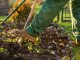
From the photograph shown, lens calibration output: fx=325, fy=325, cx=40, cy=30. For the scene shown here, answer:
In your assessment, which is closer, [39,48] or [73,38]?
[39,48]

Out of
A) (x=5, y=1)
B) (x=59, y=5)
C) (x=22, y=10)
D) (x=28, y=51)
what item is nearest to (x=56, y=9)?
(x=59, y=5)

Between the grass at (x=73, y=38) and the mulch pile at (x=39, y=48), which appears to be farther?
the grass at (x=73, y=38)

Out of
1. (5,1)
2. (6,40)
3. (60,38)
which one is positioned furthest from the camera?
(5,1)

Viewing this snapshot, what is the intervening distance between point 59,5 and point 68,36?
1.61 metres

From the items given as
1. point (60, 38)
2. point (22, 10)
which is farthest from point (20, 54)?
point (22, 10)

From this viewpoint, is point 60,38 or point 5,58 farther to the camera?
point 60,38

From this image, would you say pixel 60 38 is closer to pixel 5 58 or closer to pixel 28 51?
pixel 28 51

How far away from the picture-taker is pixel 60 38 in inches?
263

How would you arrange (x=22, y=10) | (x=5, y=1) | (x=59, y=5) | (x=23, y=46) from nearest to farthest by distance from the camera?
(x=59, y=5)
(x=23, y=46)
(x=22, y=10)
(x=5, y=1)

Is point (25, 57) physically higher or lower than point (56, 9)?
lower

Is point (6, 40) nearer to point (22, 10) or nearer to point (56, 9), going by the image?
point (56, 9)

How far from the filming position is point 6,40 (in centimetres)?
609

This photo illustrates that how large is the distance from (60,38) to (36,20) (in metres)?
1.33

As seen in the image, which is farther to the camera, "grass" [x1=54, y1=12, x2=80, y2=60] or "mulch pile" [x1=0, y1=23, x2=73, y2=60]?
"grass" [x1=54, y1=12, x2=80, y2=60]
